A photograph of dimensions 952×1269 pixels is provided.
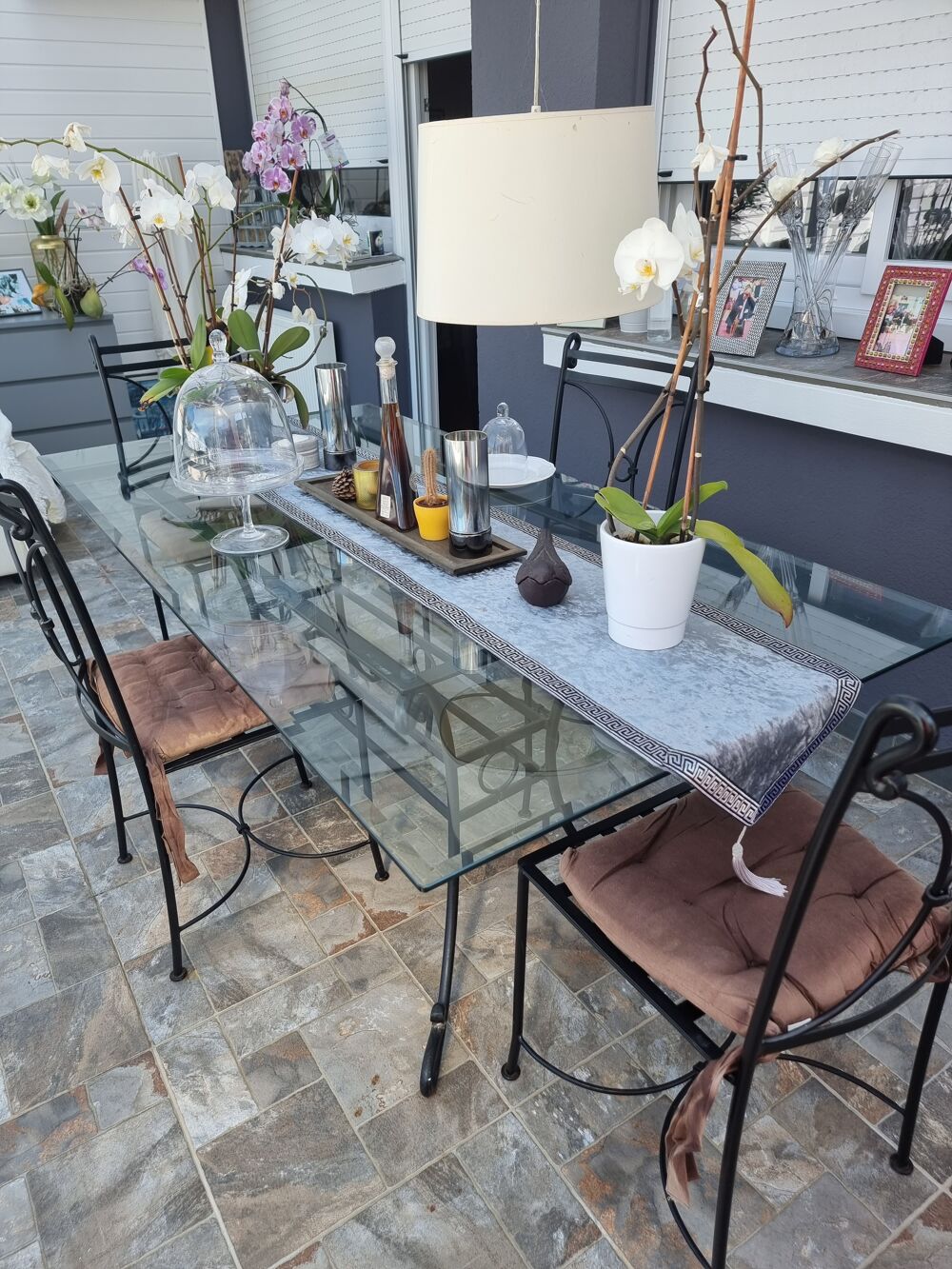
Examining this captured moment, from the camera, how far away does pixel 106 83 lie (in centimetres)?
462

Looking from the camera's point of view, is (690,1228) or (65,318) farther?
(65,318)

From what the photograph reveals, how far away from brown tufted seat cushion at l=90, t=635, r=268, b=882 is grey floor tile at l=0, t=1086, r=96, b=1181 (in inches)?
16.2

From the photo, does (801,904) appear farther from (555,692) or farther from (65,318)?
(65,318)

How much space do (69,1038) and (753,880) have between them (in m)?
1.28

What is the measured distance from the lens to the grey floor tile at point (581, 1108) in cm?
140

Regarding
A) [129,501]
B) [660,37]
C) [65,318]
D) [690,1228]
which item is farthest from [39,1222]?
[65,318]

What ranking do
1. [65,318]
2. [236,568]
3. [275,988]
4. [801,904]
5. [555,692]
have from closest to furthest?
[801,904], [555,692], [275,988], [236,568], [65,318]

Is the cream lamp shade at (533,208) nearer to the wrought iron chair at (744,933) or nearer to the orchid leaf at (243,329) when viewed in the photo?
the wrought iron chair at (744,933)

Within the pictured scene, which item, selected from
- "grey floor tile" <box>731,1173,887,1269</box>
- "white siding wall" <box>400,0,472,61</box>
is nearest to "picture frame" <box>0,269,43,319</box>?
"white siding wall" <box>400,0,472,61</box>

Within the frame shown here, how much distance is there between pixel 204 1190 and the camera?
1.35m

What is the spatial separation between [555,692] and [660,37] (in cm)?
226

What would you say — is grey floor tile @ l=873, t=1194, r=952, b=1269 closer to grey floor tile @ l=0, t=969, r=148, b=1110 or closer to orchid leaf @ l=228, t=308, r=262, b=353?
grey floor tile @ l=0, t=969, r=148, b=1110

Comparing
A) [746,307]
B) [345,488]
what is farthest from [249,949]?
[746,307]

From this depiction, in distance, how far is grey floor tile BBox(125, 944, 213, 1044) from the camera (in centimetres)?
162
